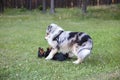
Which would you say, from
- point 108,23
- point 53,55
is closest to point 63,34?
point 53,55

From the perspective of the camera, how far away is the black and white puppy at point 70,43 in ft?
28.3

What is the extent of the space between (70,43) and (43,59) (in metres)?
0.89

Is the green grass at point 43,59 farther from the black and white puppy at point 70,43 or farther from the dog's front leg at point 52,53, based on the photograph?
the black and white puppy at point 70,43

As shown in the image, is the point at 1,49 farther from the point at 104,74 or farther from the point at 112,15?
the point at 112,15

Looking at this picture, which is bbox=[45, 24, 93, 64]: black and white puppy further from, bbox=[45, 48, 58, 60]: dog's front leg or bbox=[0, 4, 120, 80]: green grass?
bbox=[0, 4, 120, 80]: green grass

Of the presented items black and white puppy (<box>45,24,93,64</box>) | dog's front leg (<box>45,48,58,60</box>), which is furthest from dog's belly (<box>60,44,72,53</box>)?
dog's front leg (<box>45,48,58,60</box>)

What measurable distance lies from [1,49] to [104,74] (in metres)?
4.07

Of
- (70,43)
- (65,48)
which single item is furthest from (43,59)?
(70,43)

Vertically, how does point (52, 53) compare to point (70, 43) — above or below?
below

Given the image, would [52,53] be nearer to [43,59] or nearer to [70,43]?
[43,59]

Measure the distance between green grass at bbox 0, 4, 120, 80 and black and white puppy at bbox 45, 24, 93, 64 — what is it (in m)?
0.27

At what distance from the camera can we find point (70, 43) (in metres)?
8.84

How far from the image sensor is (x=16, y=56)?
9.77 metres

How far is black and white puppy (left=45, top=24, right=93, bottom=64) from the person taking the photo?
28.3 feet
